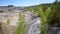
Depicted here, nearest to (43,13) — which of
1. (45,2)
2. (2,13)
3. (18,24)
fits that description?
(45,2)

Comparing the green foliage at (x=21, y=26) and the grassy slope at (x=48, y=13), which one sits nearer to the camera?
the green foliage at (x=21, y=26)

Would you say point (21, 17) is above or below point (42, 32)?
above

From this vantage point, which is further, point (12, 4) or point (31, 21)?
point (31, 21)

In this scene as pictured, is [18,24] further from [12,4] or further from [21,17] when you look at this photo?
[12,4]

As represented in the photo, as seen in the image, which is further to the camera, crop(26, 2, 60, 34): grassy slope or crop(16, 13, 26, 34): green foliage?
crop(26, 2, 60, 34): grassy slope

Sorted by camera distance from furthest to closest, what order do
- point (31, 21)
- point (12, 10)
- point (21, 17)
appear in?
point (31, 21), point (12, 10), point (21, 17)

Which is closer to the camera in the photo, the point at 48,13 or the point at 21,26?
the point at 21,26

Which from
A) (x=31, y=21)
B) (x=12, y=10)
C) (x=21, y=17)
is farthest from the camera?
(x=31, y=21)

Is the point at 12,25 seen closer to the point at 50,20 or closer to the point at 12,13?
the point at 12,13

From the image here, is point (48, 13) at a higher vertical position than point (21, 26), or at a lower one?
higher

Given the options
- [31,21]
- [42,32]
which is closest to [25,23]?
[42,32]
